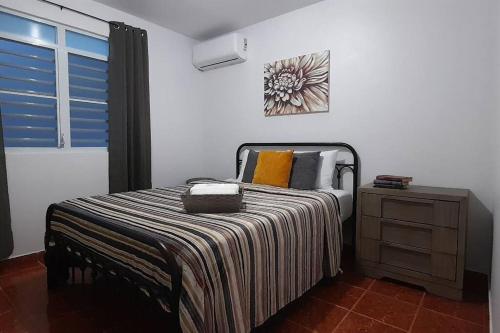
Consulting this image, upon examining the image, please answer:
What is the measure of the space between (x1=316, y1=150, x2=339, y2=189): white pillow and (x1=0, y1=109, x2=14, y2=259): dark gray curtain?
2.60m

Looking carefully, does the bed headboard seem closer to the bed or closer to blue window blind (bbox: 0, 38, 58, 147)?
the bed

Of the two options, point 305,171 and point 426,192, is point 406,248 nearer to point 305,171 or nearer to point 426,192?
point 426,192

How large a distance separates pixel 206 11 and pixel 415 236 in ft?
9.44

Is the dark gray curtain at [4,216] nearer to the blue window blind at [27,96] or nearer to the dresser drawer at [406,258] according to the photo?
the blue window blind at [27,96]

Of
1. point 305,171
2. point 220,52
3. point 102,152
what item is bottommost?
point 305,171

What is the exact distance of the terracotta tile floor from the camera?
1.57 meters

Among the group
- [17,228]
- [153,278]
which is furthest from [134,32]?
[153,278]

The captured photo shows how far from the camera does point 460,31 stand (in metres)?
2.07

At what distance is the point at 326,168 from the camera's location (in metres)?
2.57

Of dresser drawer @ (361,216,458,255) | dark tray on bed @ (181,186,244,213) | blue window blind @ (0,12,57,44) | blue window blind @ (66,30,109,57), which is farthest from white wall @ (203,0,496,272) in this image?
blue window blind @ (0,12,57,44)

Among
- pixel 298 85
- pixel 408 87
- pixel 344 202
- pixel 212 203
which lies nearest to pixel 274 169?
pixel 344 202

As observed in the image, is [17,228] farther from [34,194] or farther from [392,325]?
[392,325]

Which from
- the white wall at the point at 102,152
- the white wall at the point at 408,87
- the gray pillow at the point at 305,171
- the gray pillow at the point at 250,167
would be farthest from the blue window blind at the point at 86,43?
the gray pillow at the point at 305,171

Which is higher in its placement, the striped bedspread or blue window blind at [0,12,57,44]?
blue window blind at [0,12,57,44]
